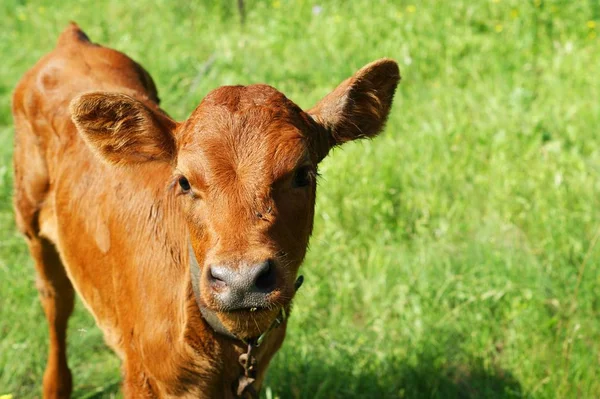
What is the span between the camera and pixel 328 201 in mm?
5941

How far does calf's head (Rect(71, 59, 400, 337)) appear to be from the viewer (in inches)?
122

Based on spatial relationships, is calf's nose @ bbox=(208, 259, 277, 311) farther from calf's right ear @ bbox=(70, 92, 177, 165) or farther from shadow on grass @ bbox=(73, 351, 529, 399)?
shadow on grass @ bbox=(73, 351, 529, 399)

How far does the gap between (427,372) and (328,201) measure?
1.49 meters

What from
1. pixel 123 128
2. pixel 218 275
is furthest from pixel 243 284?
pixel 123 128

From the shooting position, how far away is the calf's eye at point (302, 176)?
11.3ft

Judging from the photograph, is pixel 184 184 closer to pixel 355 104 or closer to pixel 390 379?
pixel 355 104

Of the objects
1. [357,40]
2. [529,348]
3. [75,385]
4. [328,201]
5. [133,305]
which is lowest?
[75,385]

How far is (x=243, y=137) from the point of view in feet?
11.1

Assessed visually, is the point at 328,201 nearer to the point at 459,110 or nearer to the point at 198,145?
the point at 459,110

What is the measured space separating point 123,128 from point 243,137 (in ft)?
2.09

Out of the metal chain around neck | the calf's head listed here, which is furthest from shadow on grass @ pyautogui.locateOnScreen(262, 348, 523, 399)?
the calf's head

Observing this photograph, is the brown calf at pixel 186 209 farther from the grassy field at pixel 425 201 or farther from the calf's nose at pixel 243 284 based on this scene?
the grassy field at pixel 425 201

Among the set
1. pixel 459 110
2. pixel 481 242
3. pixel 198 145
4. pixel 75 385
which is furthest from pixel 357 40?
pixel 198 145

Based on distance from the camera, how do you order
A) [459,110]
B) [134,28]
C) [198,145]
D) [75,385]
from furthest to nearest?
1. [134,28]
2. [459,110]
3. [75,385]
4. [198,145]
